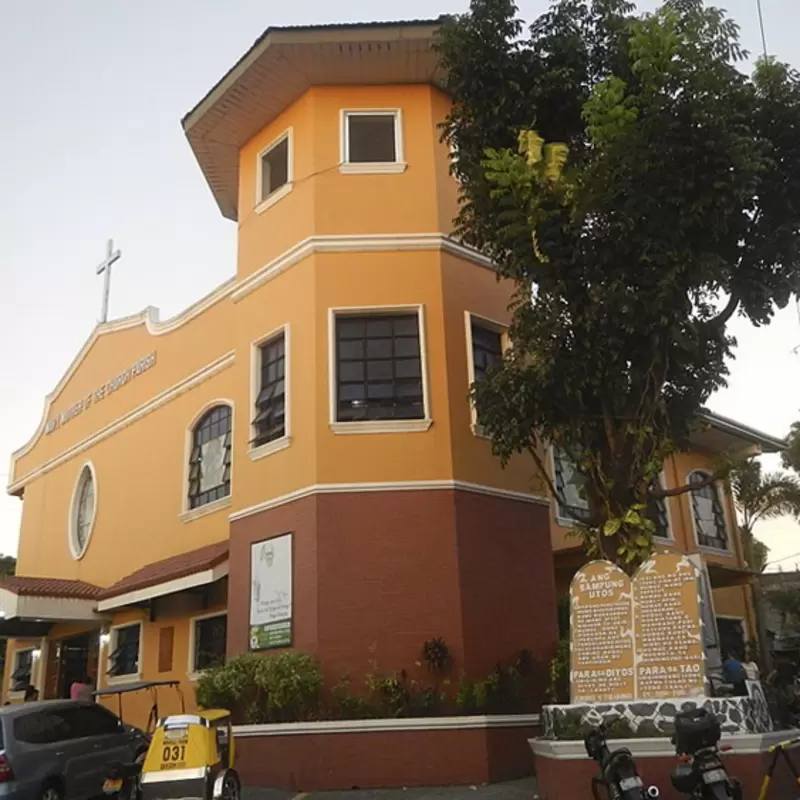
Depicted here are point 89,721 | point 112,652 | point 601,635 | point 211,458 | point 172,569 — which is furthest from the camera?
point 112,652

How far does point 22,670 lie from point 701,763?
18.2 m

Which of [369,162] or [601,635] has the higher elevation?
[369,162]

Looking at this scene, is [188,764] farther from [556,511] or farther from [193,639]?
[556,511]

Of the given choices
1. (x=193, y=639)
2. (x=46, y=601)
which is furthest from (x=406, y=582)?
(x=46, y=601)

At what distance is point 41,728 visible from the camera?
10.2 meters

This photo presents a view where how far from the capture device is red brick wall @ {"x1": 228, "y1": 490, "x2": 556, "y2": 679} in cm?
1137

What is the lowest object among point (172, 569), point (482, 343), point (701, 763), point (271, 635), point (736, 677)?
point (701, 763)

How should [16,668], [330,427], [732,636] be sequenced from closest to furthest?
[330,427] → [732,636] → [16,668]

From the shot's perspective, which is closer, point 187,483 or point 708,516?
point 187,483

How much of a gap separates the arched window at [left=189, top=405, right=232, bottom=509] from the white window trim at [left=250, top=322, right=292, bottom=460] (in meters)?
2.34

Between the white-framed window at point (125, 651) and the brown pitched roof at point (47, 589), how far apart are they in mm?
891

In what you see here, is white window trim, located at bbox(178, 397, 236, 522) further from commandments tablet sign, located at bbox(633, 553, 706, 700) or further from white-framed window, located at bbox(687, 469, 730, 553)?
white-framed window, located at bbox(687, 469, 730, 553)

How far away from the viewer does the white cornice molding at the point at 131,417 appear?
1631 cm

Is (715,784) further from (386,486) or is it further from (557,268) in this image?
(386,486)
